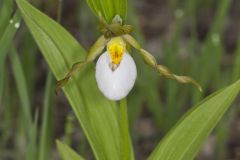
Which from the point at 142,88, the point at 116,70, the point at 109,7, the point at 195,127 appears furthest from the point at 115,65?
the point at 142,88

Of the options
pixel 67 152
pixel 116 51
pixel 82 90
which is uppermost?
pixel 116 51

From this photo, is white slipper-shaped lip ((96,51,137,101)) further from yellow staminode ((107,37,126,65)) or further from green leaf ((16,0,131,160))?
green leaf ((16,0,131,160))

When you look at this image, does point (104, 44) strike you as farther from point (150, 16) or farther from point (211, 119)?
point (150, 16)

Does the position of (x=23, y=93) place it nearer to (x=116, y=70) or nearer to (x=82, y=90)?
(x=82, y=90)

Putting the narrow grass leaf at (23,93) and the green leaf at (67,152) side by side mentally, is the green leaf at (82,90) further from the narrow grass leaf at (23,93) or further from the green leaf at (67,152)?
the narrow grass leaf at (23,93)

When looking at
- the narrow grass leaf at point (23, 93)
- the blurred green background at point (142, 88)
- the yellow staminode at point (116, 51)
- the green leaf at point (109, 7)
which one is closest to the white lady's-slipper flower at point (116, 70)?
the yellow staminode at point (116, 51)

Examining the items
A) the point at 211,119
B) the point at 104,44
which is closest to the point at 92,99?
the point at 104,44

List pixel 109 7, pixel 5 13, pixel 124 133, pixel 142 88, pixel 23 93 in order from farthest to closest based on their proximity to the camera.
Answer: pixel 142 88 → pixel 23 93 → pixel 5 13 → pixel 124 133 → pixel 109 7
